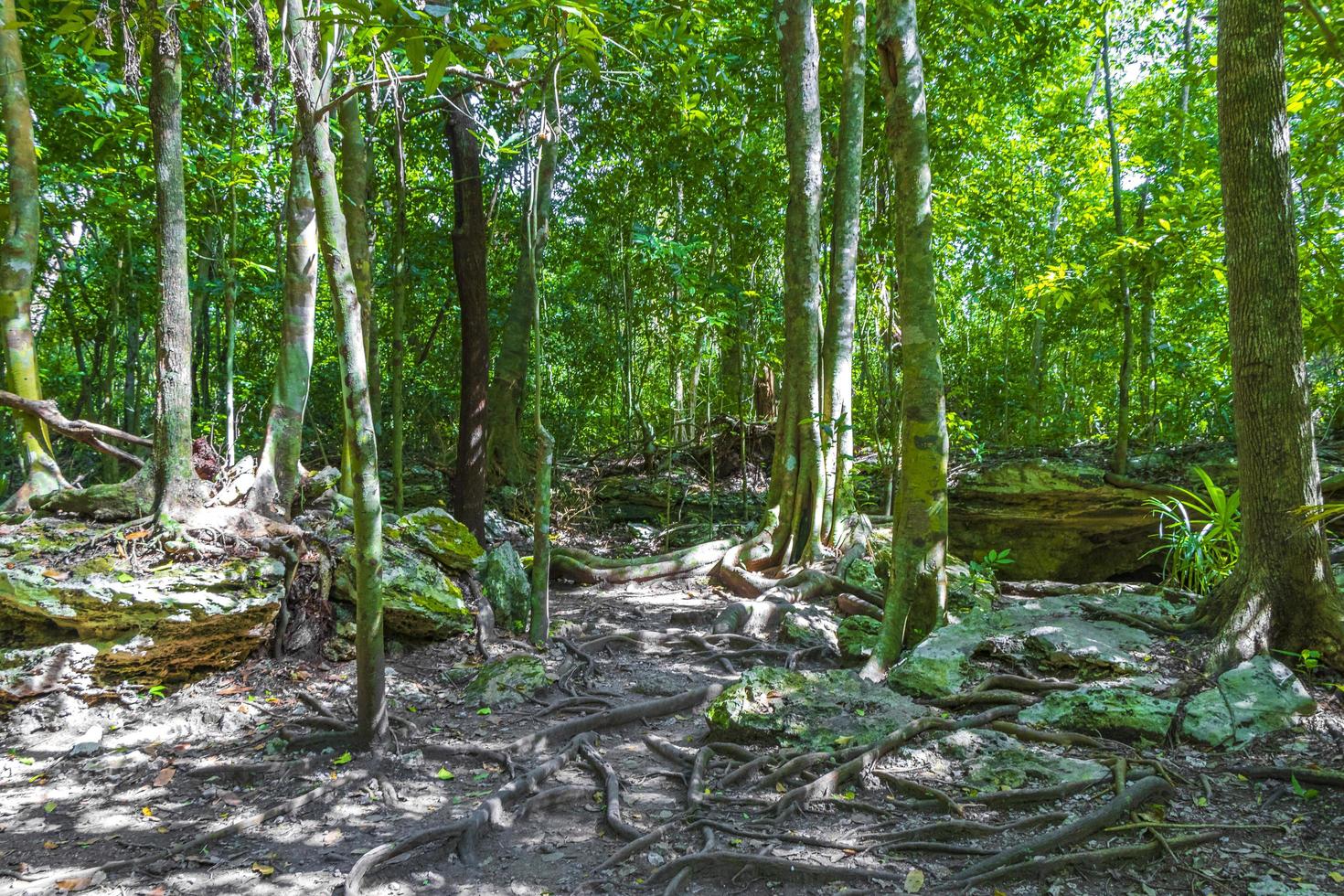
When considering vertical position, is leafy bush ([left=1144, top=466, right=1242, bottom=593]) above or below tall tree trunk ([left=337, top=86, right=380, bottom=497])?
below

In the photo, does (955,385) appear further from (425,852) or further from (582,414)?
(425,852)

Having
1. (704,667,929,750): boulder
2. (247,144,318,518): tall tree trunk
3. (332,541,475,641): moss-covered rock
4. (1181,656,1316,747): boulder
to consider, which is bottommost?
(704,667,929,750): boulder

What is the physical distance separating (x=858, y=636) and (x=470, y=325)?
19.1ft

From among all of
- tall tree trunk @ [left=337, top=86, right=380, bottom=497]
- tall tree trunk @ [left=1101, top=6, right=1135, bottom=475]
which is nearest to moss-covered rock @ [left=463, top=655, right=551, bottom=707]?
tall tree trunk @ [left=337, top=86, right=380, bottom=497]

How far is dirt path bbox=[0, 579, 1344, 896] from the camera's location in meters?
3.00

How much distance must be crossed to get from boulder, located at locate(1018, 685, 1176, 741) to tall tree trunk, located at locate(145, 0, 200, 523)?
5.95m

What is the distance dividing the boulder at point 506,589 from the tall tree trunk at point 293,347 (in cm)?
181

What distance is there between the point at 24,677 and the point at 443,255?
9454mm

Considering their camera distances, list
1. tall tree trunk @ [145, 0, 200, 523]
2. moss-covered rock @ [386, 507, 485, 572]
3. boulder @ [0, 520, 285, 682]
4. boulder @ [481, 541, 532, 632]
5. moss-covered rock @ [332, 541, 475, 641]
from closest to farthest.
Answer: boulder @ [0, 520, 285, 682] → tall tree trunk @ [145, 0, 200, 523] → moss-covered rock @ [332, 541, 475, 641] → moss-covered rock @ [386, 507, 485, 572] → boulder @ [481, 541, 532, 632]

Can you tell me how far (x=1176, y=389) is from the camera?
40.4 feet

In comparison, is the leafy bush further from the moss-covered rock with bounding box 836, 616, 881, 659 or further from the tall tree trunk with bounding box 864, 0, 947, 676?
the moss-covered rock with bounding box 836, 616, 881, 659

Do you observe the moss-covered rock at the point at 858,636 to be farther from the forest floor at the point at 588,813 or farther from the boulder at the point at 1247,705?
the boulder at the point at 1247,705

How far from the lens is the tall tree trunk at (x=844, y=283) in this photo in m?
8.36

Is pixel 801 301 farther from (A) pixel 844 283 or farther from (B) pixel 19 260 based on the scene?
(B) pixel 19 260
